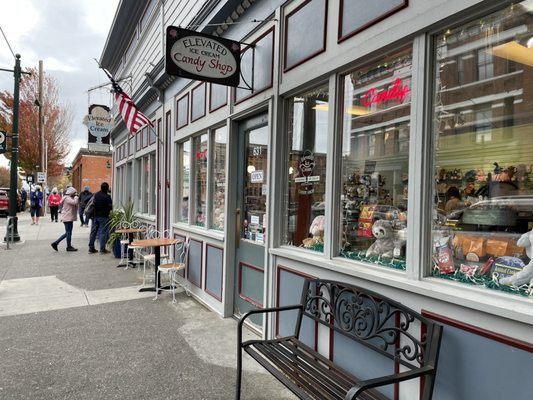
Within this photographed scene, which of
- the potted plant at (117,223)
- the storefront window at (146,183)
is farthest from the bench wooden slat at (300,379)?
the storefront window at (146,183)

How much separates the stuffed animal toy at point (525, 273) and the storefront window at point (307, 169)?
1467mm

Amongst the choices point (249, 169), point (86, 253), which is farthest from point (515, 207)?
point (86, 253)

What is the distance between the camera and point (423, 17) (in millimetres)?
2146

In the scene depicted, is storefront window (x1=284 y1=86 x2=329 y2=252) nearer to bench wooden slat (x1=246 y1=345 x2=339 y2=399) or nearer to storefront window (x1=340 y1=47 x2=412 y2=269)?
storefront window (x1=340 y1=47 x2=412 y2=269)

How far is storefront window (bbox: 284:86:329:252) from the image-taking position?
3.22m

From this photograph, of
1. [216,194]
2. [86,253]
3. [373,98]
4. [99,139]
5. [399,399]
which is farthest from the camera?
[99,139]

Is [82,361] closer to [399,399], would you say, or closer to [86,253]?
[399,399]

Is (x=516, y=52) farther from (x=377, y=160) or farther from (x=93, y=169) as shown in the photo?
(x=93, y=169)

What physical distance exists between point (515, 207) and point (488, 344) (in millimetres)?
821

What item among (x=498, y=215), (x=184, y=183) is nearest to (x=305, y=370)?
(x=498, y=215)

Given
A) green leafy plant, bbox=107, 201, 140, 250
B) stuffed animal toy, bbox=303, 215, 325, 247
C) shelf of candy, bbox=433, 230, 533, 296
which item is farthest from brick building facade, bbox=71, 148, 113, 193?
shelf of candy, bbox=433, 230, 533, 296

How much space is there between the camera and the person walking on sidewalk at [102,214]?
865 centimetres

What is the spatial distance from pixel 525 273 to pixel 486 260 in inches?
10.3

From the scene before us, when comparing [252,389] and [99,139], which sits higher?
[99,139]
